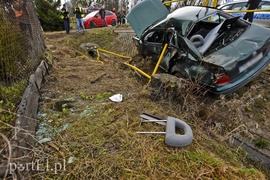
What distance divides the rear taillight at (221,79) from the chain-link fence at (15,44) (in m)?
3.21

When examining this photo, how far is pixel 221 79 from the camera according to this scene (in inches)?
107

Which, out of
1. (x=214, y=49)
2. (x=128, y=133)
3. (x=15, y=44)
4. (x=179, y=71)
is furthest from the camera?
Result: (x=179, y=71)

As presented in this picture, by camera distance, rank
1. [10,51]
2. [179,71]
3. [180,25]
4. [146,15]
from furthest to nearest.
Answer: [146,15]
[180,25]
[179,71]
[10,51]

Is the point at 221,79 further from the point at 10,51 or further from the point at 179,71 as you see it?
the point at 10,51

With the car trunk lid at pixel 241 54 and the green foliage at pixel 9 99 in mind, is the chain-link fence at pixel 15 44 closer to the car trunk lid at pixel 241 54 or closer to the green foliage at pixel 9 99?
the green foliage at pixel 9 99

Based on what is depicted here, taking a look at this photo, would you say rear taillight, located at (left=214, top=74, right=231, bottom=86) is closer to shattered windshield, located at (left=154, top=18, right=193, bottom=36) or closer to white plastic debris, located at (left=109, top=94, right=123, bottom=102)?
shattered windshield, located at (left=154, top=18, right=193, bottom=36)

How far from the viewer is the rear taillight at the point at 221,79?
2.71 m

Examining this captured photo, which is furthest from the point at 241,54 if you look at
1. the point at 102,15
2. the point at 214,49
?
the point at 102,15

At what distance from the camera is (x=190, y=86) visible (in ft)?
9.19

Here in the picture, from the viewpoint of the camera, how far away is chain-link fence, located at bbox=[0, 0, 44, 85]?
2.45 metres

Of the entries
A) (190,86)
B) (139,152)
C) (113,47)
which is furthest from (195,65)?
(113,47)

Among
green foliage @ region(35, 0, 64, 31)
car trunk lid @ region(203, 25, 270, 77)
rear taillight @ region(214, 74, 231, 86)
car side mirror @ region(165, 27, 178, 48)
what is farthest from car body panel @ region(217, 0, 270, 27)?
green foliage @ region(35, 0, 64, 31)

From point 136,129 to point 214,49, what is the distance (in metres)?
2.26

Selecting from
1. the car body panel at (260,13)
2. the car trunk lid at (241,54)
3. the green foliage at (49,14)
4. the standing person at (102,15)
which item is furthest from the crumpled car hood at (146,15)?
the green foliage at (49,14)
